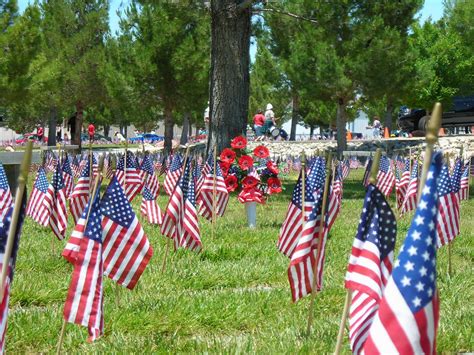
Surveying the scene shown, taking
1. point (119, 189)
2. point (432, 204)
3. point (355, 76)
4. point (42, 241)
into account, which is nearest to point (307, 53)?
point (355, 76)

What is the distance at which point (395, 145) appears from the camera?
30.8 meters

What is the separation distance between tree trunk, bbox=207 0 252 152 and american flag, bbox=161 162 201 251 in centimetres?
Answer: 802

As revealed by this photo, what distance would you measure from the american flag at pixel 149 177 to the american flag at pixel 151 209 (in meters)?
0.18

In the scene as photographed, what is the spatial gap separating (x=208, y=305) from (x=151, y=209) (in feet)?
17.8

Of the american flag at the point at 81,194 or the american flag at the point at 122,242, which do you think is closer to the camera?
the american flag at the point at 122,242

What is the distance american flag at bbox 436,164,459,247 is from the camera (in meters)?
7.43

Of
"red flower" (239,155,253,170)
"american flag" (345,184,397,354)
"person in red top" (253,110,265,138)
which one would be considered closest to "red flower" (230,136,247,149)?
"red flower" (239,155,253,170)

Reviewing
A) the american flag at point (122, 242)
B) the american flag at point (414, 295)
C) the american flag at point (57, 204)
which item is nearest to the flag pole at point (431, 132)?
the american flag at point (414, 295)

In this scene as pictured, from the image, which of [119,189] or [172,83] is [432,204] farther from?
[172,83]

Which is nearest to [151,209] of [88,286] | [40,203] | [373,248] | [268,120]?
[40,203]

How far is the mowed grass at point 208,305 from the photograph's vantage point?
497 centimetres

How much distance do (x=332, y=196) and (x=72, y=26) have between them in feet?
110

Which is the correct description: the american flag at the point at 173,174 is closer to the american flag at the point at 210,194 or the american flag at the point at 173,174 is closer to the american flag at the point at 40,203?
the american flag at the point at 210,194

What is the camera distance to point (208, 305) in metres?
5.83
